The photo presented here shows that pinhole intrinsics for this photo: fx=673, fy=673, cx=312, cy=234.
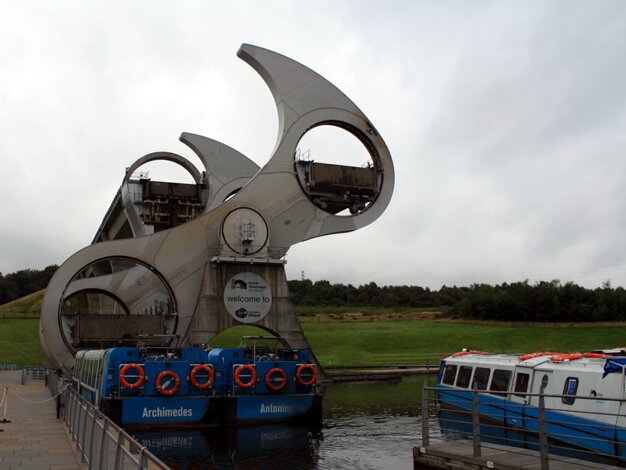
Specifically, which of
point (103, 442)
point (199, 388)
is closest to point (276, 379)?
point (199, 388)

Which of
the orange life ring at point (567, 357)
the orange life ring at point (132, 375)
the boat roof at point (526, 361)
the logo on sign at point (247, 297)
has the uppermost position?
the logo on sign at point (247, 297)

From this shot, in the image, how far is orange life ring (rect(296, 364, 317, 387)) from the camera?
2388 centimetres

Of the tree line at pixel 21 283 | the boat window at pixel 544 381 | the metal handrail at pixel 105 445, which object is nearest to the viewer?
the metal handrail at pixel 105 445

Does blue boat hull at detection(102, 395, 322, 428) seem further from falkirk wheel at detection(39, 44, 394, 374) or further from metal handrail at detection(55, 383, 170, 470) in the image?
falkirk wheel at detection(39, 44, 394, 374)

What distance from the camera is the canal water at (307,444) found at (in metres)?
16.9

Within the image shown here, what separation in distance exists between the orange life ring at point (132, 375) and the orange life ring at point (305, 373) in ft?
17.6

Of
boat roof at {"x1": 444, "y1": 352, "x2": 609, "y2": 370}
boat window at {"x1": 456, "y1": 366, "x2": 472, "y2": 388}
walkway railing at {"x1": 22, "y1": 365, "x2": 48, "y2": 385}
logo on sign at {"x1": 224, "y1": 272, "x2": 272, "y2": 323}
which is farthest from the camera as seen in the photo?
walkway railing at {"x1": 22, "y1": 365, "x2": 48, "y2": 385}

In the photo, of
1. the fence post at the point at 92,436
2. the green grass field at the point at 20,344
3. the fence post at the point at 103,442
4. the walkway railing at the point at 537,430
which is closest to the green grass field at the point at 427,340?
the green grass field at the point at 20,344

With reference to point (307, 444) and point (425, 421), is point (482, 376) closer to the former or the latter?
point (307, 444)

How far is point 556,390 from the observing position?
691 inches

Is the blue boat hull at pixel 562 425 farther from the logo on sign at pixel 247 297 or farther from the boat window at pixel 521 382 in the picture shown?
the logo on sign at pixel 247 297

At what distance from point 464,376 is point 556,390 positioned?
569cm

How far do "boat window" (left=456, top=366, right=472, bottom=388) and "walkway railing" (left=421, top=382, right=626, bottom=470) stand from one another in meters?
0.63

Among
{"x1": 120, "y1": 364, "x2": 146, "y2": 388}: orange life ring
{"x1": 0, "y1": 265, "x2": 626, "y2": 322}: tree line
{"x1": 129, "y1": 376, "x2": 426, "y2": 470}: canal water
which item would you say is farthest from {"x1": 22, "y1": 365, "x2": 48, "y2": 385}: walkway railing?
{"x1": 0, "y1": 265, "x2": 626, "y2": 322}: tree line
